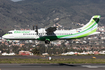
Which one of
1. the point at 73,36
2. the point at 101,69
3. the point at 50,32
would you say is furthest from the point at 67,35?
the point at 101,69

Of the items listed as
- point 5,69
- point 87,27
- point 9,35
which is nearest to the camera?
point 5,69

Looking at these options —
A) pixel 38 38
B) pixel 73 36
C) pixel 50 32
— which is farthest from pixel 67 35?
pixel 38 38

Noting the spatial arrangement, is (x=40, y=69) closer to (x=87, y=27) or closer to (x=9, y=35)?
(x=9, y=35)

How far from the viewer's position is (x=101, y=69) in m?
27.6

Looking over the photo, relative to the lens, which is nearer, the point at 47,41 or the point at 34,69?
the point at 34,69

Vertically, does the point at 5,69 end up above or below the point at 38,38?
below

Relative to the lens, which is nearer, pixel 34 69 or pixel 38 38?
pixel 34 69

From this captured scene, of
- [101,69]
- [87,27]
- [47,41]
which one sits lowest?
[101,69]

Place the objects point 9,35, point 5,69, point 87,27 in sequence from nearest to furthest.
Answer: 1. point 5,69
2. point 9,35
3. point 87,27

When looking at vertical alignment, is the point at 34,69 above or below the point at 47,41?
below

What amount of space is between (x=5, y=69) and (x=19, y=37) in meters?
24.4

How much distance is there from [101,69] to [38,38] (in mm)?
27493

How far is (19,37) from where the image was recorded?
50.9m

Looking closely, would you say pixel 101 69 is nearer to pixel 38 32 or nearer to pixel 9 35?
pixel 38 32
